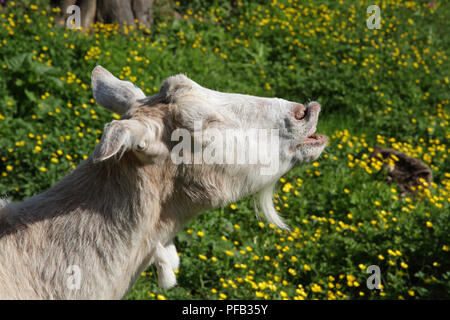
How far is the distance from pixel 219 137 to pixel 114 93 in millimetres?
783

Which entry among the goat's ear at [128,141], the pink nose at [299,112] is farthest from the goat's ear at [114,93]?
the pink nose at [299,112]

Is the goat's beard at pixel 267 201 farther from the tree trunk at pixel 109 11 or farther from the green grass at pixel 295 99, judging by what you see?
the tree trunk at pixel 109 11

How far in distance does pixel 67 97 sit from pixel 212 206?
4309 mm

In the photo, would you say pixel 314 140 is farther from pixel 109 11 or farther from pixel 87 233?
pixel 109 11

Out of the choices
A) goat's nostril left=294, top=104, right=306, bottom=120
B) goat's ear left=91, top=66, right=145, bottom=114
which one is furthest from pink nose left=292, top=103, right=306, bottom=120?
goat's ear left=91, top=66, right=145, bottom=114

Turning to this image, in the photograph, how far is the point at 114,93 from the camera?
11.1ft

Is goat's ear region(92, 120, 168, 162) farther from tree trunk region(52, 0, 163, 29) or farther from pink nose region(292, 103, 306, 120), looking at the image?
tree trunk region(52, 0, 163, 29)

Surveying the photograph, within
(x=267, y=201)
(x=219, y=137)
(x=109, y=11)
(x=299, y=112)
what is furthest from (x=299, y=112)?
(x=109, y=11)

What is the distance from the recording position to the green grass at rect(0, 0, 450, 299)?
543 centimetres

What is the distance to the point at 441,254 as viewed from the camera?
5.52 meters

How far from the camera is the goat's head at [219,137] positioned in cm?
304

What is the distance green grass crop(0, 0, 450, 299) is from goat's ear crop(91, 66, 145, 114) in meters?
2.05

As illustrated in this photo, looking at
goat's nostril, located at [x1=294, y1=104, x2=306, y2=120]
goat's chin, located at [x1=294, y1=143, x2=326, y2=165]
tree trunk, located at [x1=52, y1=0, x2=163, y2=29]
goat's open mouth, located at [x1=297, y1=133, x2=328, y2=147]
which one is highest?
tree trunk, located at [x1=52, y1=0, x2=163, y2=29]

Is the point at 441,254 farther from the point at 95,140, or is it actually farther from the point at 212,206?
the point at 95,140
